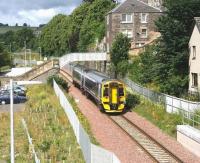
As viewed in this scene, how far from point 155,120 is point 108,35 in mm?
50104

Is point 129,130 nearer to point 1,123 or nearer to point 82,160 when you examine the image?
point 82,160

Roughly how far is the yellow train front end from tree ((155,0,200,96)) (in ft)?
18.8

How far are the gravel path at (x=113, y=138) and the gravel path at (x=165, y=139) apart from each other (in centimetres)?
155

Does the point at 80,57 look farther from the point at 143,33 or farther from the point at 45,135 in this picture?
the point at 45,135

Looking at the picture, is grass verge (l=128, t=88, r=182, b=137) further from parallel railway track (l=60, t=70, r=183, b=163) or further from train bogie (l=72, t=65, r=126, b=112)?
train bogie (l=72, t=65, r=126, b=112)

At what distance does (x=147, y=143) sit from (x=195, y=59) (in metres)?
16.8

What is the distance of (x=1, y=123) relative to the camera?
4228 centimetres

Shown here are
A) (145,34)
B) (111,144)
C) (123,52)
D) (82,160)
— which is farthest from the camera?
(145,34)

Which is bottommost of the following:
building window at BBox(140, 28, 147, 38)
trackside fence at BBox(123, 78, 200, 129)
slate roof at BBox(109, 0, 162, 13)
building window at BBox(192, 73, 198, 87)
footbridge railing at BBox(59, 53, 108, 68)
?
trackside fence at BBox(123, 78, 200, 129)

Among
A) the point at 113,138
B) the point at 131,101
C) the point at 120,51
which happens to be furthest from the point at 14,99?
the point at 113,138

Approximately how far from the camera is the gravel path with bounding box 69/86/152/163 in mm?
25631

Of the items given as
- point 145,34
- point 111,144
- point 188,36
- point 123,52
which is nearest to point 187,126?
point 111,144

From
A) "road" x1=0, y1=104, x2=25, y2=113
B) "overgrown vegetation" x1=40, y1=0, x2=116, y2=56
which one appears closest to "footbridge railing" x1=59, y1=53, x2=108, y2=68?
"road" x1=0, y1=104, x2=25, y2=113

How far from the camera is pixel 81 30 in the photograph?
104 metres
